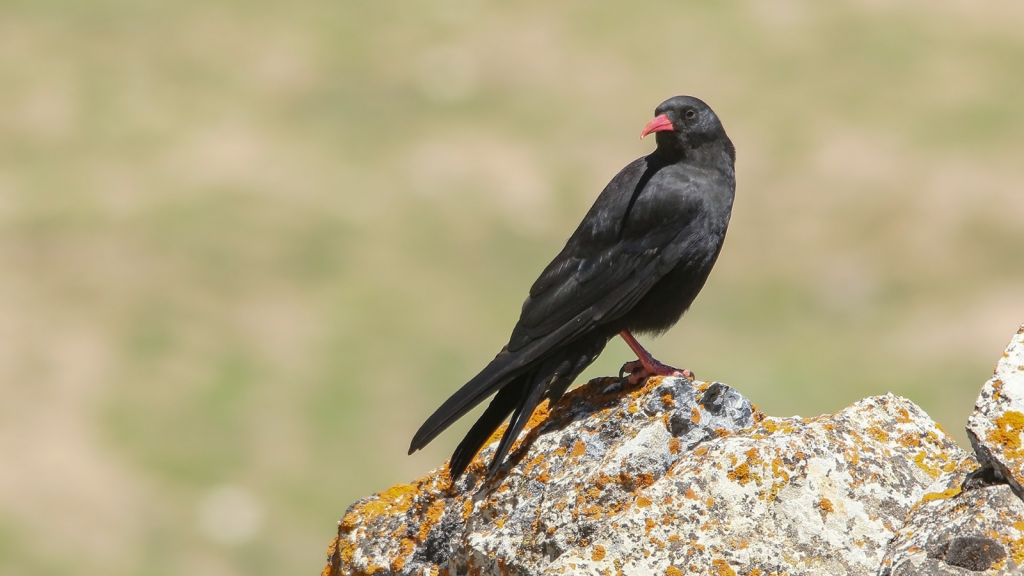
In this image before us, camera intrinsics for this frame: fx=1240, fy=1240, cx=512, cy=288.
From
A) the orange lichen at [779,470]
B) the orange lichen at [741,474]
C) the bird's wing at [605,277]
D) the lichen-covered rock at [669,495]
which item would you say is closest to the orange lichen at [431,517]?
the lichen-covered rock at [669,495]

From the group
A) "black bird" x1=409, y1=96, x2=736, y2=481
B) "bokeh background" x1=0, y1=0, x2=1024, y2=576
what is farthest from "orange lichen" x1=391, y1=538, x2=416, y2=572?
"bokeh background" x1=0, y1=0, x2=1024, y2=576

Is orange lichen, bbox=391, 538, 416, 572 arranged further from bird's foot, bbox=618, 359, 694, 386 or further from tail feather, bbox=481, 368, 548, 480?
bird's foot, bbox=618, 359, 694, 386

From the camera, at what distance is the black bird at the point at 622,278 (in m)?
5.89

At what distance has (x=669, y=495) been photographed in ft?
15.9

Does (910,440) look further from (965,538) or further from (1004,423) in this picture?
(965,538)

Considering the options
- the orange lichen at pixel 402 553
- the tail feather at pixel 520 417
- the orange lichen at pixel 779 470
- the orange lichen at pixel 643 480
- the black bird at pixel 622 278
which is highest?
the black bird at pixel 622 278

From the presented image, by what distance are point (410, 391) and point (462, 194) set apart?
7255mm

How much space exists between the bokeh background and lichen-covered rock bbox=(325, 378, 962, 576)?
11.8 metres

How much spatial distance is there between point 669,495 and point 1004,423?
1.28 metres

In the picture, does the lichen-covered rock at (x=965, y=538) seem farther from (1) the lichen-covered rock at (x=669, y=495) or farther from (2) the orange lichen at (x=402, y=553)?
(2) the orange lichen at (x=402, y=553)

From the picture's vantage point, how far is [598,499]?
5.16m

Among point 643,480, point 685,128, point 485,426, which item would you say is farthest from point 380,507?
point 685,128

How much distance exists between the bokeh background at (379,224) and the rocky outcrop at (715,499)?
11965mm

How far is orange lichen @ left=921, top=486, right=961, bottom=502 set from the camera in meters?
4.56
